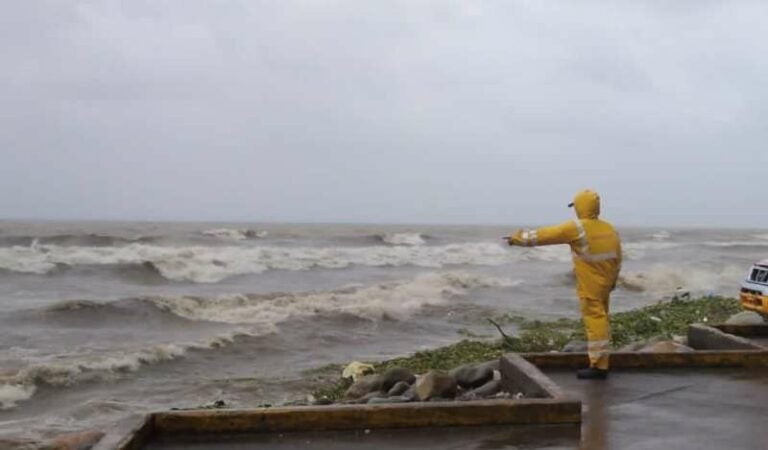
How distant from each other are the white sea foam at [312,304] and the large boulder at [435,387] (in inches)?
452

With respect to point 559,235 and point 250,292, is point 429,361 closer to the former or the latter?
point 559,235

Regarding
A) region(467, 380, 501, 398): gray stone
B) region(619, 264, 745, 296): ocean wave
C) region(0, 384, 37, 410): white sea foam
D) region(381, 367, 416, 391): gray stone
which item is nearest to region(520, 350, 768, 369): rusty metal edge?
region(467, 380, 501, 398): gray stone

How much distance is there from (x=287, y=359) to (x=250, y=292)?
11427mm

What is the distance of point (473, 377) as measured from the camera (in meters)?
7.96

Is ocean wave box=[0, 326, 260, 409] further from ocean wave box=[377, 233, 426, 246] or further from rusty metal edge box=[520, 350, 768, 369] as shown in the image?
ocean wave box=[377, 233, 426, 246]

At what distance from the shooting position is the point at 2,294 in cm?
2412

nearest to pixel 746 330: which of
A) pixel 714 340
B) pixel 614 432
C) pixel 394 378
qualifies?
pixel 714 340

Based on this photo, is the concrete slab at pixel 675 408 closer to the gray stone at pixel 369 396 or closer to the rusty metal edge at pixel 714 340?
the rusty metal edge at pixel 714 340

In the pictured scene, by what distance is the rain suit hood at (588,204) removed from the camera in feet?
22.6

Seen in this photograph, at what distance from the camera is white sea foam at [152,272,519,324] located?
1948 cm

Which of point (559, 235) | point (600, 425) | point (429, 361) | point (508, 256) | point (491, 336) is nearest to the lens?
point (600, 425)

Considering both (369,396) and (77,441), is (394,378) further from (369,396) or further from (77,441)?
(77,441)

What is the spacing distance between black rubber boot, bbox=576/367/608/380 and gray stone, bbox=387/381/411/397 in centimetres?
162

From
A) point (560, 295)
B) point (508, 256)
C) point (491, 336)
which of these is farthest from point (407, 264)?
point (491, 336)
